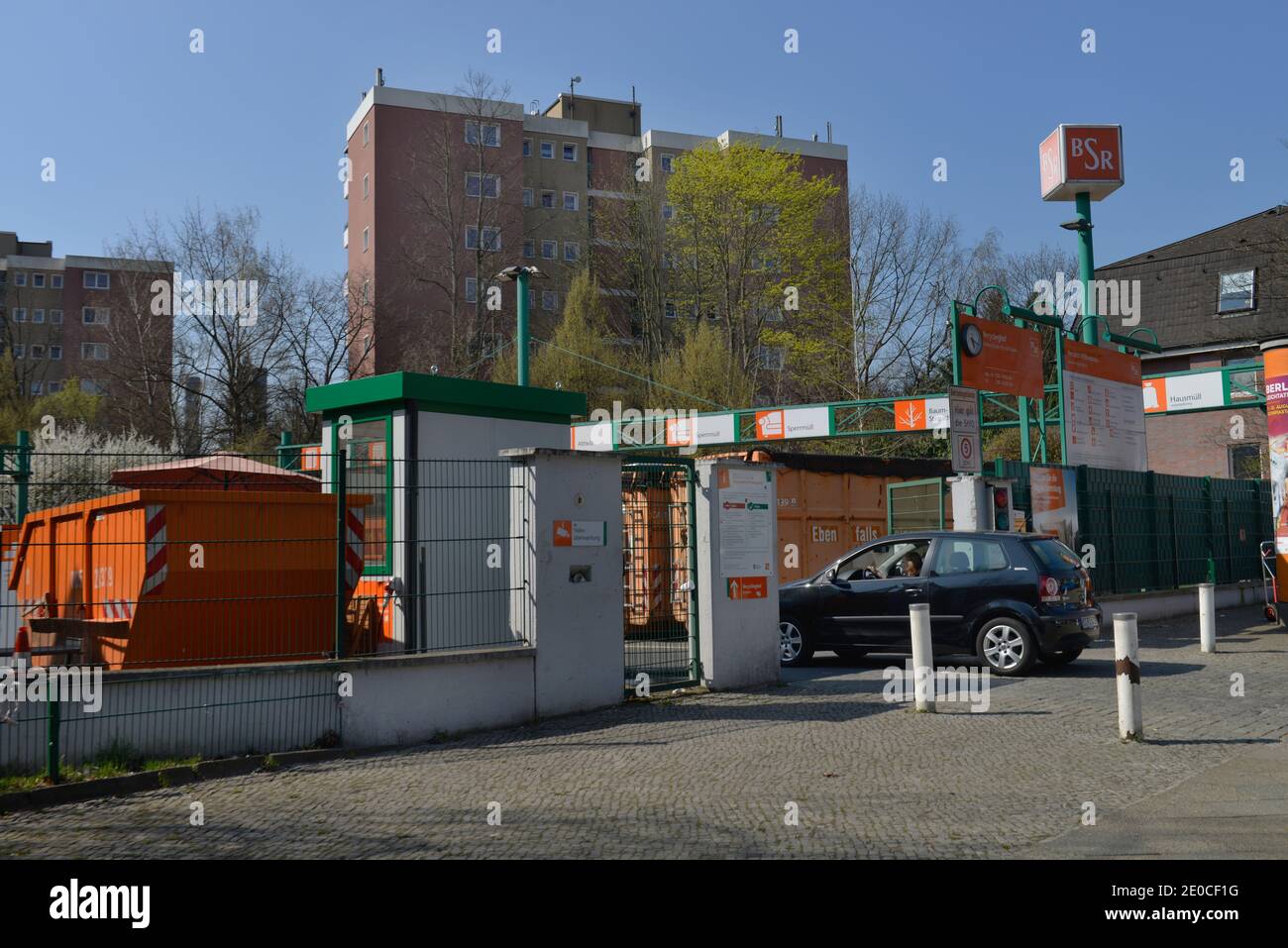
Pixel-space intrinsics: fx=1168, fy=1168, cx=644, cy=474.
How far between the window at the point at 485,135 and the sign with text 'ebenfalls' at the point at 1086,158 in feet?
135

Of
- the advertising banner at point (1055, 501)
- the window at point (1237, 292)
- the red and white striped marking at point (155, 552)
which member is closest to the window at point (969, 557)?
the advertising banner at point (1055, 501)

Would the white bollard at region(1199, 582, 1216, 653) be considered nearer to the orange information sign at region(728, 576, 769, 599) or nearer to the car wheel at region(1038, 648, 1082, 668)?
the car wheel at region(1038, 648, 1082, 668)

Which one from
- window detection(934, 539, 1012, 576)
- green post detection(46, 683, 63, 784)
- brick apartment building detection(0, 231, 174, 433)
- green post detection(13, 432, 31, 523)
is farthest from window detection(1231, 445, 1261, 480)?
brick apartment building detection(0, 231, 174, 433)

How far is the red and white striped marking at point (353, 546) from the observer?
10406 millimetres

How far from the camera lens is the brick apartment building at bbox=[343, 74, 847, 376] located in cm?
5662

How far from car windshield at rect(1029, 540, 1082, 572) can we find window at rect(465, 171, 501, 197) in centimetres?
4902

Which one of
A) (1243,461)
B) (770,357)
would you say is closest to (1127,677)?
(1243,461)

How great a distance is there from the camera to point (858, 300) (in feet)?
164

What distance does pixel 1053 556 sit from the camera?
13.6 meters

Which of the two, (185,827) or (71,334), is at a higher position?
(71,334)
